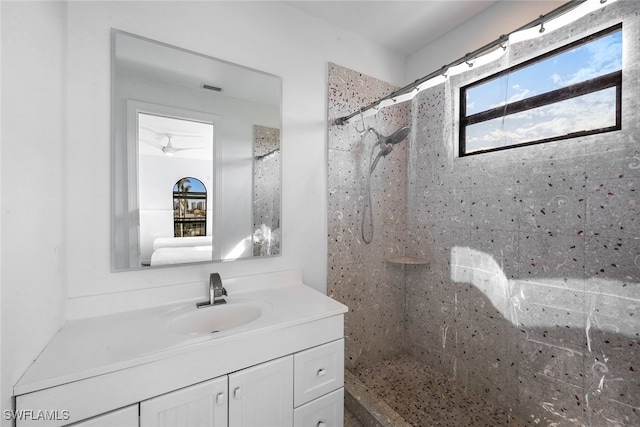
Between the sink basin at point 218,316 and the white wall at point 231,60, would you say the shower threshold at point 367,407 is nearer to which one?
the white wall at point 231,60

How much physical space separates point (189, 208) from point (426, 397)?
177 cm

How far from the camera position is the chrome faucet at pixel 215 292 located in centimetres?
130

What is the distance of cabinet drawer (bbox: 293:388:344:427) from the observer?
45.1 inches

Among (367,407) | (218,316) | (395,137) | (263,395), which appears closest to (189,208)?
(218,316)

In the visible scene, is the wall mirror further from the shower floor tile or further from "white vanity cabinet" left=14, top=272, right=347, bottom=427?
the shower floor tile

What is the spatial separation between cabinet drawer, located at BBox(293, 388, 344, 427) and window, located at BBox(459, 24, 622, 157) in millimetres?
1407

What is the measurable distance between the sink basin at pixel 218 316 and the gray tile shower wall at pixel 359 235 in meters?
0.63

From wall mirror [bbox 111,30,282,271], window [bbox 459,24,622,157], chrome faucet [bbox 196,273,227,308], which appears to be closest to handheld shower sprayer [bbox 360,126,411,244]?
window [bbox 459,24,622,157]

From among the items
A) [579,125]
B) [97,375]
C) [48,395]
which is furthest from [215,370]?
[579,125]

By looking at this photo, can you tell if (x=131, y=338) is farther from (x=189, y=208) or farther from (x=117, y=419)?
(x=189, y=208)

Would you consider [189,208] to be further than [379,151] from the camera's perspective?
No

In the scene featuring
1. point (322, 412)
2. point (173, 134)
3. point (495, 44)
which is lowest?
point (322, 412)

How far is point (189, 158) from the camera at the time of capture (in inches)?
54.1

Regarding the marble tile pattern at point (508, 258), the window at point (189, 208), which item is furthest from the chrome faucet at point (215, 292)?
the marble tile pattern at point (508, 258)
